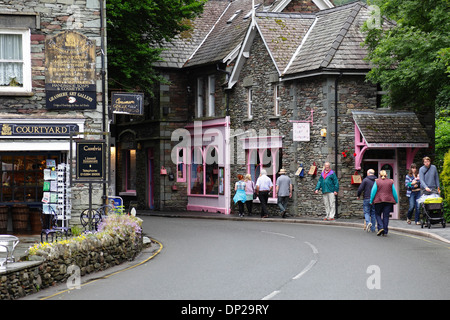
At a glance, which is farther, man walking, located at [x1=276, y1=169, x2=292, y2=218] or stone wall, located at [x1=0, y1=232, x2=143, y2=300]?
man walking, located at [x1=276, y1=169, x2=292, y2=218]

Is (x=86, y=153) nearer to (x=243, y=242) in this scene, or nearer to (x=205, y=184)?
(x=243, y=242)

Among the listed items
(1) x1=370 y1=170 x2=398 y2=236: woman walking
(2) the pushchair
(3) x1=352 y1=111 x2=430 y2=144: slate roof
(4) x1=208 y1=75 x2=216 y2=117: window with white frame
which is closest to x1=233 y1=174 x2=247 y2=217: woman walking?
(3) x1=352 y1=111 x2=430 y2=144: slate roof

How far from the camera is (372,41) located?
2844 centimetres

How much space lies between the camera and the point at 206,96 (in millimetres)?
38375

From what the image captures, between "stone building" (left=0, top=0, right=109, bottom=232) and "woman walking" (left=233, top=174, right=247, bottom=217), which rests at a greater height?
"stone building" (left=0, top=0, right=109, bottom=232)

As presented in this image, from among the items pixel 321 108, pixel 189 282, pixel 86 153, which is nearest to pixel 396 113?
pixel 321 108

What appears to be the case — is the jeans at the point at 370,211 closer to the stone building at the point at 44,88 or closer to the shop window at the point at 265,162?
the stone building at the point at 44,88

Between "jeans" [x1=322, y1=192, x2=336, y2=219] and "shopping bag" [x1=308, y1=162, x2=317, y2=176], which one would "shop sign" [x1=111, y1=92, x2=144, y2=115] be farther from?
"shopping bag" [x1=308, y1=162, x2=317, y2=176]

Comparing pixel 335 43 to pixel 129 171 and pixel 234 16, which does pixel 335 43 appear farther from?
pixel 129 171

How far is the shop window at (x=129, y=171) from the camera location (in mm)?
43969

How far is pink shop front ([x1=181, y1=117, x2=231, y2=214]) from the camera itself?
118ft

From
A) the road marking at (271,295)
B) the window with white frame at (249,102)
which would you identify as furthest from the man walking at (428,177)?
the road marking at (271,295)

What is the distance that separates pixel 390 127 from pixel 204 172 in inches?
478

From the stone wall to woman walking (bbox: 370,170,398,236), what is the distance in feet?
24.2
